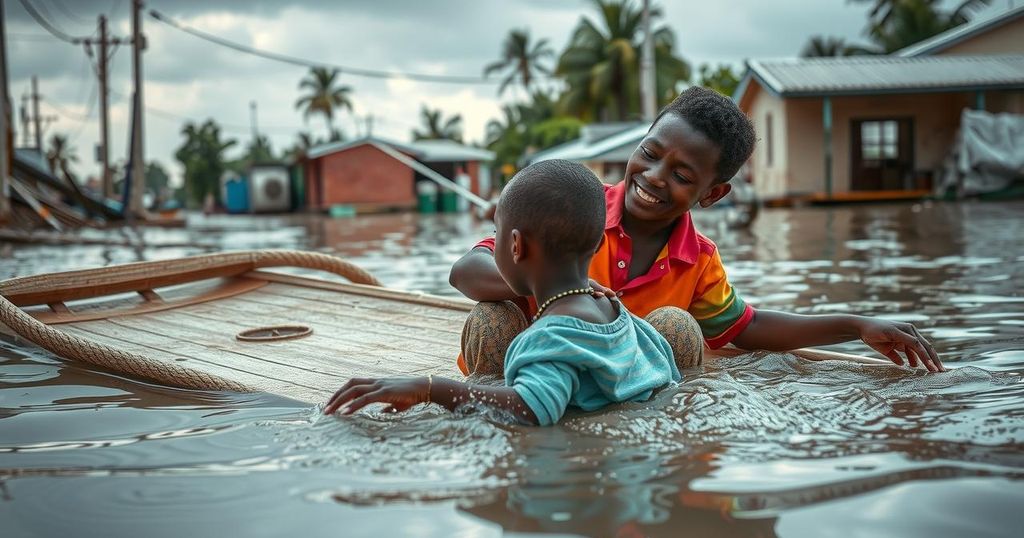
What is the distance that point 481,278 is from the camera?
2.74 metres

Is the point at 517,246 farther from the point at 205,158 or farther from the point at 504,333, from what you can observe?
the point at 205,158

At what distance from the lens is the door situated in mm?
22078

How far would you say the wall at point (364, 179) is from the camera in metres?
36.0

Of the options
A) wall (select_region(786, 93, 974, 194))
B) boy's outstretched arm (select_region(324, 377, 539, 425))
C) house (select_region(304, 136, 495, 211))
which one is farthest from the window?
boy's outstretched arm (select_region(324, 377, 539, 425))

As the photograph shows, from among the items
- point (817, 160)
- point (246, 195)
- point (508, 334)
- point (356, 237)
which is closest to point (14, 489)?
point (508, 334)

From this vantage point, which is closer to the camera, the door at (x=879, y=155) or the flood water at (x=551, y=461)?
the flood water at (x=551, y=461)

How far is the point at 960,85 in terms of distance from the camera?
19641mm

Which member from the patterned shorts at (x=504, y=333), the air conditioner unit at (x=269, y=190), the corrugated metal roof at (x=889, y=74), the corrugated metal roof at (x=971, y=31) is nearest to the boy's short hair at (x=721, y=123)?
the patterned shorts at (x=504, y=333)

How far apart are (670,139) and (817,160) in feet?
66.4

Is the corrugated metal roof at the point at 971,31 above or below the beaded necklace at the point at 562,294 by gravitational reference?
above

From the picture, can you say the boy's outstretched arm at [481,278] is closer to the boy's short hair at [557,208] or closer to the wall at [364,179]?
the boy's short hair at [557,208]

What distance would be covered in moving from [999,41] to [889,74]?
4.54 metres

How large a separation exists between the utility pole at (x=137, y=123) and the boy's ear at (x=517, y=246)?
20.9 m

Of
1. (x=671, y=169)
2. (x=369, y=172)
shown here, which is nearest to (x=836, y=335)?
(x=671, y=169)
